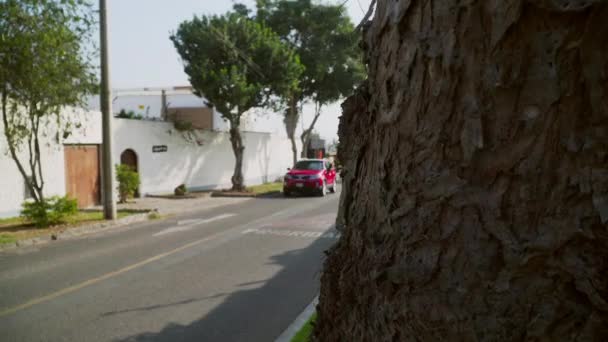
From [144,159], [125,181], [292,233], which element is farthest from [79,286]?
[144,159]

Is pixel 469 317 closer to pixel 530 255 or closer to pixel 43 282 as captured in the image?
pixel 530 255

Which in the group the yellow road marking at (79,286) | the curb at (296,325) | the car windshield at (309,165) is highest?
the car windshield at (309,165)

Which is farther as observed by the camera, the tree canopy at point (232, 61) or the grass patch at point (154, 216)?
the tree canopy at point (232, 61)

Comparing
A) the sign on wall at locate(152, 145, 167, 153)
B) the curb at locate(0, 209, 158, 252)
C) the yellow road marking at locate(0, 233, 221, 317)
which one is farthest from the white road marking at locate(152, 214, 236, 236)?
the sign on wall at locate(152, 145, 167, 153)

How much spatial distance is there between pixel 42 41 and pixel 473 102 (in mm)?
12423

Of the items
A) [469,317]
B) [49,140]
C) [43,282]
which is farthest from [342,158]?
[49,140]

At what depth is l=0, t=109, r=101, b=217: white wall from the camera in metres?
13.4

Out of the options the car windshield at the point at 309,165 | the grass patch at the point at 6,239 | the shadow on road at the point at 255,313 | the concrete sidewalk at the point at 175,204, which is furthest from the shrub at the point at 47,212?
the car windshield at the point at 309,165

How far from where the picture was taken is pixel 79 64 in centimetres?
1252

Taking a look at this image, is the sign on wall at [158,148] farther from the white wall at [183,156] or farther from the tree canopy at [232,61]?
the tree canopy at [232,61]

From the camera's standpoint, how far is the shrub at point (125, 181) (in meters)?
17.6

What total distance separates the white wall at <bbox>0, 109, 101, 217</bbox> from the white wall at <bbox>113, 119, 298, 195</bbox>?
182 cm

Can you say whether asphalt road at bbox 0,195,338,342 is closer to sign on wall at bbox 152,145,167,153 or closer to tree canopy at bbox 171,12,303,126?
sign on wall at bbox 152,145,167,153

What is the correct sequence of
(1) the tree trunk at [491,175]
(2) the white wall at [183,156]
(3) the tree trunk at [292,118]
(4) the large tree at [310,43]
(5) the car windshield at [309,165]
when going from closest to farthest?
(1) the tree trunk at [491,175]
(2) the white wall at [183,156]
(5) the car windshield at [309,165]
(4) the large tree at [310,43]
(3) the tree trunk at [292,118]
